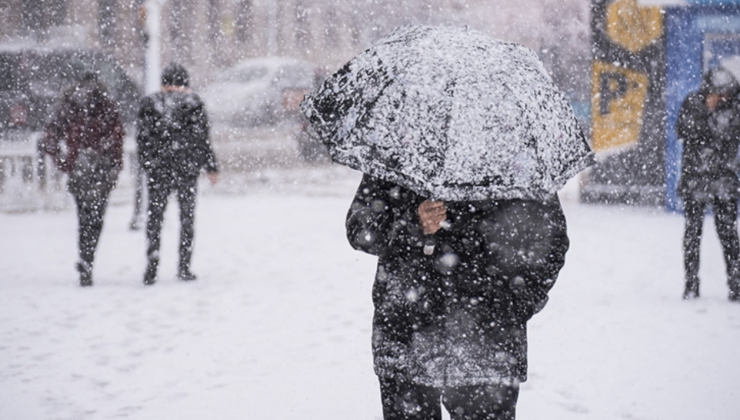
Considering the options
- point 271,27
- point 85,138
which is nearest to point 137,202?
point 85,138

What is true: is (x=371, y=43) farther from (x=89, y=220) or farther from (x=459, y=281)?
(x=459, y=281)

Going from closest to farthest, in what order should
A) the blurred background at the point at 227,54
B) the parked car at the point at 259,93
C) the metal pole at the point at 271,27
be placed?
the blurred background at the point at 227,54 → the parked car at the point at 259,93 → the metal pole at the point at 271,27

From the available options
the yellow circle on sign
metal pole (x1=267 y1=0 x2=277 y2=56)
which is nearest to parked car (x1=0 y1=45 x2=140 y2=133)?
the yellow circle on sign

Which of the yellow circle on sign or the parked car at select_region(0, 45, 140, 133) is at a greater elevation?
the yellow circle on sign

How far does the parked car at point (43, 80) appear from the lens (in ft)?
57.3

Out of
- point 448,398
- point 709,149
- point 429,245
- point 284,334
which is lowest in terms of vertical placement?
point 284,334

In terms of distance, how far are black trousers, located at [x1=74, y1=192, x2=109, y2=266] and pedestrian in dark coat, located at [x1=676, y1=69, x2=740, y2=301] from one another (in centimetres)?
481

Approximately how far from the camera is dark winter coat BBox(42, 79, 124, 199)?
7.91 m

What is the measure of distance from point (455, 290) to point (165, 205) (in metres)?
5.57

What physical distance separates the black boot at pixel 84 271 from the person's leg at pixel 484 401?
5.67 m

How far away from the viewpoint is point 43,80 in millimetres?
18391

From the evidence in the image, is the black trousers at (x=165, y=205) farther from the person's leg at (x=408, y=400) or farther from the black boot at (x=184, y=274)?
the person's leg at (x=408, y=400)

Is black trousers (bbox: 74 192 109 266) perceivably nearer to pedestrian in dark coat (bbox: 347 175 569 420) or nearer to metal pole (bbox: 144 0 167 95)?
metal pole (bbox: 144 0 167 95)

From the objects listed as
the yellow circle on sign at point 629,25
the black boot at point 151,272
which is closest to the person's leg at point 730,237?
the black boot at point 151,272
